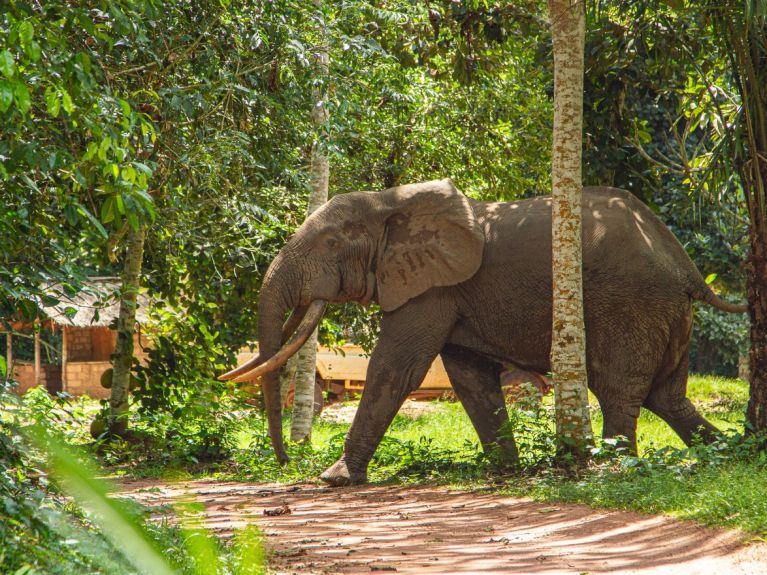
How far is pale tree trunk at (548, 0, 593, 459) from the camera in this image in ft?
28.0

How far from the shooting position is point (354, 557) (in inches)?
223

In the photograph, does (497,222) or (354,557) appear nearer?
(354,557)

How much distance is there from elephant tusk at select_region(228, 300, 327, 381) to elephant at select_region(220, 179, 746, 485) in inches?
0.8

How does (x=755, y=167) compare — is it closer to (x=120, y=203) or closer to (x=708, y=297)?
(x=708, y=297)

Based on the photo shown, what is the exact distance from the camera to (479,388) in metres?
10.1

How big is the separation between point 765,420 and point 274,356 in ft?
13.9

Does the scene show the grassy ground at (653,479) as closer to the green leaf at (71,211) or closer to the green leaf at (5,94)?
the green leaf at (71,211)

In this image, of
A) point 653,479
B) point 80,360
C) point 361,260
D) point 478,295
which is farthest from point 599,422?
point 80,360

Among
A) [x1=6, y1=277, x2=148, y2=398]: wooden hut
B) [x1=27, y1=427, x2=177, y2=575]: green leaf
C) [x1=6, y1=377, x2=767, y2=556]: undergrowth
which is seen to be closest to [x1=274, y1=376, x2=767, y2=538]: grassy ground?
[x1=6, y1=377, x2=767, y2=556]: undergrowth

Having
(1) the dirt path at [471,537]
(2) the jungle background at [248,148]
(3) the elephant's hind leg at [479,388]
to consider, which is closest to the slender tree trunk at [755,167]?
(2) the jungle background at [248,148]

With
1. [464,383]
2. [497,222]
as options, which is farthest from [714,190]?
[464,383]

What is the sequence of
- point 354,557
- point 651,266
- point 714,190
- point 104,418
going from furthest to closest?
point 104,418 < point 714,190 < point 651,266 < point 354,557

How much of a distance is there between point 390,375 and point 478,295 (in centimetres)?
113

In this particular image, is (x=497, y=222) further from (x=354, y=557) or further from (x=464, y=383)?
(x=354, y=557)
